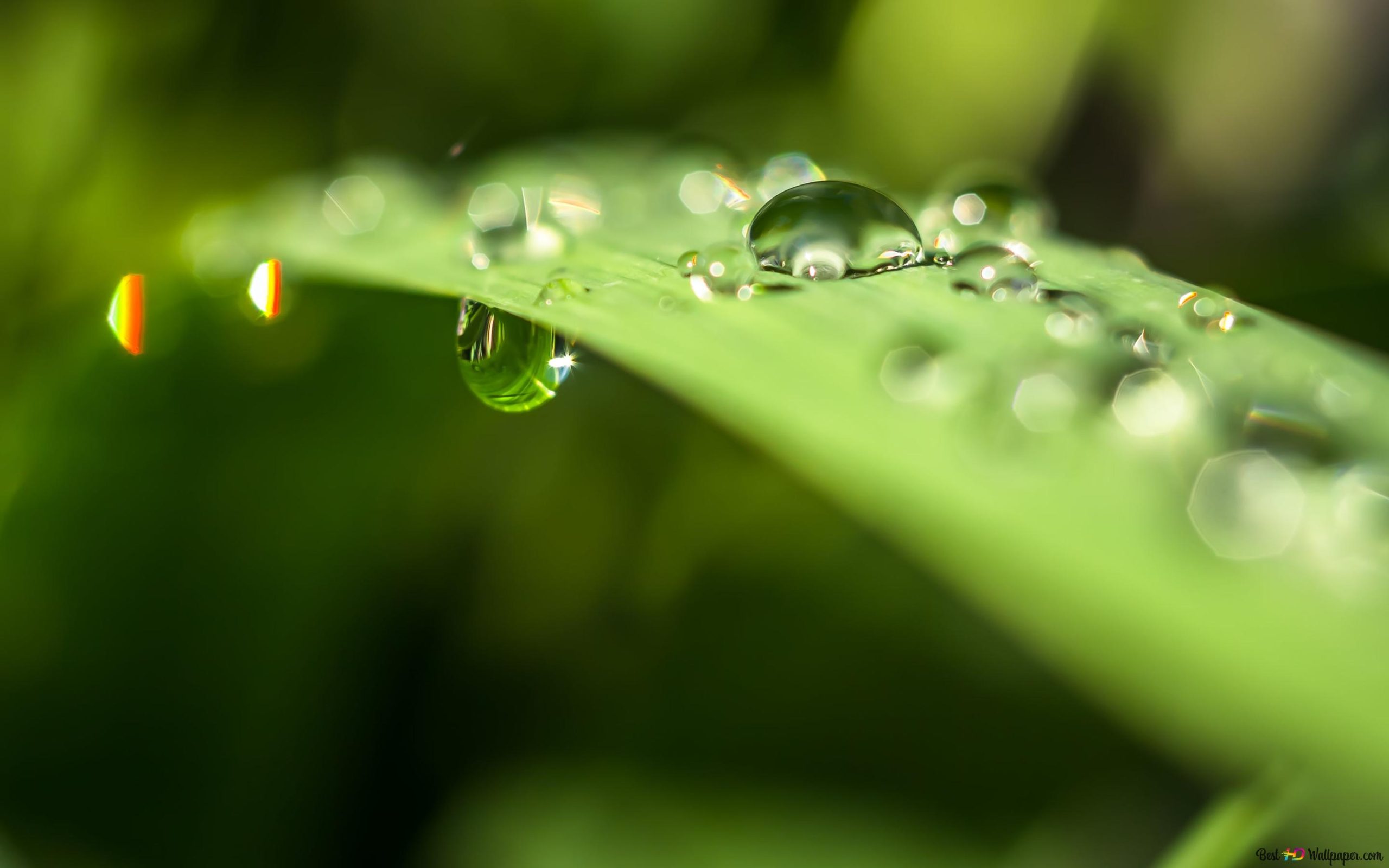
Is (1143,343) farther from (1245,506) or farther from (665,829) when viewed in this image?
(665,829)

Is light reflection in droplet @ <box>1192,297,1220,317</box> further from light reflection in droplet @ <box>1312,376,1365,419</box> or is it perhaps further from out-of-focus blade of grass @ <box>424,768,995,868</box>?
out-of-focus blade of grass @ <box>424,768,995,868</box>

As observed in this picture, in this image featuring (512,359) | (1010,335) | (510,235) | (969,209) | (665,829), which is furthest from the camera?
(665,829)


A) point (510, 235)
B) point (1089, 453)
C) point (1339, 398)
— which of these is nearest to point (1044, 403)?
point (1089, 453)

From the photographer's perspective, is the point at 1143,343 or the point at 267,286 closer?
the point at 1143,343

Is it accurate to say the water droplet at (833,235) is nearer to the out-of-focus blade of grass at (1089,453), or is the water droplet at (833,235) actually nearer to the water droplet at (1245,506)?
the out-of-focus blade of grass at (1089,453)

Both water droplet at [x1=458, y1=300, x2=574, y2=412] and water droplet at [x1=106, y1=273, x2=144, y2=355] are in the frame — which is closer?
water droplet at [x1=458, y1=300, x2=574, y2=412]

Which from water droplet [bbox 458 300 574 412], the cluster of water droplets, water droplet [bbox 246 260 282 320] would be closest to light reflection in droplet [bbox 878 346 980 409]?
the cluster of water droplets

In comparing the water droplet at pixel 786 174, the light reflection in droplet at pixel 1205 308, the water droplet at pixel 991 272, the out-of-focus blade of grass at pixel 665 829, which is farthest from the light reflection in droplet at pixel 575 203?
the out-of-focus blade of grass at pixel 665 829
